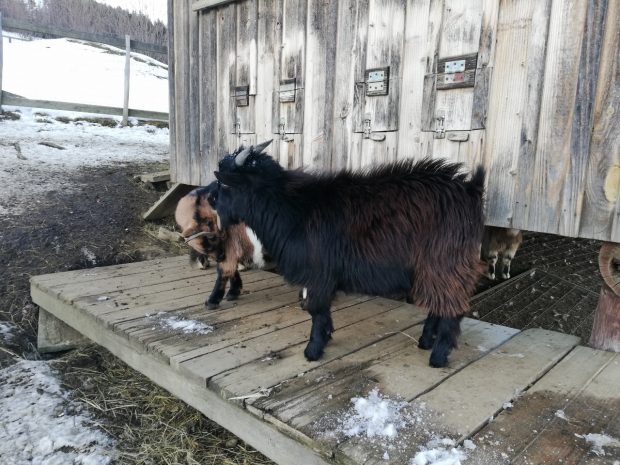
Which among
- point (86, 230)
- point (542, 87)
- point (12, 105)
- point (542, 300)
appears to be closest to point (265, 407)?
point (542, 87)

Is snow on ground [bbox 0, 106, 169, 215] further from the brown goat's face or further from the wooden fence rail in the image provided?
the brown goat's face

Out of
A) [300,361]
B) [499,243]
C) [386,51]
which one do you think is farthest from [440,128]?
[300,361]

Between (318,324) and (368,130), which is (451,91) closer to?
(368,130)

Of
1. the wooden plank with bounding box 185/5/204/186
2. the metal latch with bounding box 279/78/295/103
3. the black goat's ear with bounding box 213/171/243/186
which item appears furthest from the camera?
the wooden plank with bounding box 185/5/204/186

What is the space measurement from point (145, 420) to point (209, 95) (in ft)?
9.92

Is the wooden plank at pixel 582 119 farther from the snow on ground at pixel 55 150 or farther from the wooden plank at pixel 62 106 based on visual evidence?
the wooden plank at pixel 62 106

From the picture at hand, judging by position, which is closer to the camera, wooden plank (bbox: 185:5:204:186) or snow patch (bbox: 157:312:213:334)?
snow patch (bbox: 157:312:213:334)

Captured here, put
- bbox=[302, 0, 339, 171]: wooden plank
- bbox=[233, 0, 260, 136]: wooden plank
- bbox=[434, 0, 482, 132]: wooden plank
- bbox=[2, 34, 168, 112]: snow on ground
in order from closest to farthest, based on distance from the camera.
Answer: bbox=[434, 0, 482, 132]: wooden plank
bbox=[302, 0, 339, 171]: wooden plank
bbox=[233, 0, 260, 136]: wooden plank
bbox=[2, 34, 168, 112]: snow on ground

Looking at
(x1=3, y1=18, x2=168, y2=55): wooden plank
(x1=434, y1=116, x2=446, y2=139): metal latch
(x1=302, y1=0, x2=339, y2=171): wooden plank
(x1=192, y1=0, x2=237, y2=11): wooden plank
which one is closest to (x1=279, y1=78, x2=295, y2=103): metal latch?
(x1=302, y1=0, x2=339, y2=171): wooden plank

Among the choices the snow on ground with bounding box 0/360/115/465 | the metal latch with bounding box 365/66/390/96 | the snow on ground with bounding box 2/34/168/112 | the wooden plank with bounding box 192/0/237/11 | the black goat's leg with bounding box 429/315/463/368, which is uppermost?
the snow on ground with bounding box 2/34/168/112

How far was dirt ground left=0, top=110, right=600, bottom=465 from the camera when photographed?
8.06 feet

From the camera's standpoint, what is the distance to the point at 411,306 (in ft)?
10.2

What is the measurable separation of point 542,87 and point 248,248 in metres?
1.94

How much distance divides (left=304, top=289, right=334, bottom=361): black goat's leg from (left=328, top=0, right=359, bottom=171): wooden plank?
4.13ft
